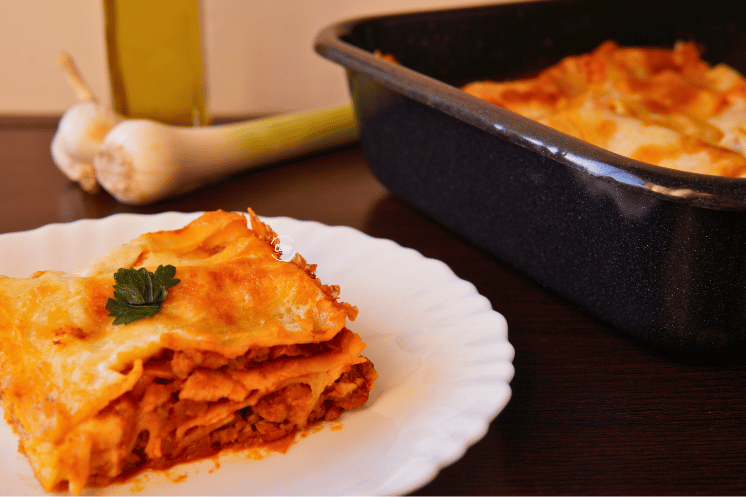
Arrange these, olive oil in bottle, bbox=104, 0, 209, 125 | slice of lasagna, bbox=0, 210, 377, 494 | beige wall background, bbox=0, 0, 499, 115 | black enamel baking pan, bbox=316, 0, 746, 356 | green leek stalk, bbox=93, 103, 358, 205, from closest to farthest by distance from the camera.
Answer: slice of lasagna, bbox=0, 210, 377, 494
black enamel baking pan, bbox=316, 0, 746, 356
green leek stalk, bbox=93, 103, 358, 205
olive oil in bottle, bbox=104, 0, 209, 125
beige wall background, bbox=0, 0, 499, 115

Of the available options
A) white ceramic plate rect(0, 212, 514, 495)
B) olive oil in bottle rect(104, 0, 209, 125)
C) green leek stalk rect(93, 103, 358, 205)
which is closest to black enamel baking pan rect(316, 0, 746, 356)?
white ceramic plate rect(0, 212, 514, 495)

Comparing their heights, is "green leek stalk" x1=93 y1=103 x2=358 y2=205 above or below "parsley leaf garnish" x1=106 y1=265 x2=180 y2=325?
below

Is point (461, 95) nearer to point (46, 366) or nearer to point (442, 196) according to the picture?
point (442, 196)

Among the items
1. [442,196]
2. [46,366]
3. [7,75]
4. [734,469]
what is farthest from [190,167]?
[7,75]

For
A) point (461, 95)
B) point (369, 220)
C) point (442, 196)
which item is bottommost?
point (369, 220)

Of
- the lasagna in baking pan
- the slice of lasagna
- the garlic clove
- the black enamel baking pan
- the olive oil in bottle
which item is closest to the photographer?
the slice of lasagna

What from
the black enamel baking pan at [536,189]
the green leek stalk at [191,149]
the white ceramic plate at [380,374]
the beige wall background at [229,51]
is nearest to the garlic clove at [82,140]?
the green leek stalk at [191,149]

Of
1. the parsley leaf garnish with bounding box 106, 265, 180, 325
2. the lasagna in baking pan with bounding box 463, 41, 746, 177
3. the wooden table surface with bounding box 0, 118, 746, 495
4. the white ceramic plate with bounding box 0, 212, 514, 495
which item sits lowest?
the wooden table surface with bounding box 0, 118, 746, 495

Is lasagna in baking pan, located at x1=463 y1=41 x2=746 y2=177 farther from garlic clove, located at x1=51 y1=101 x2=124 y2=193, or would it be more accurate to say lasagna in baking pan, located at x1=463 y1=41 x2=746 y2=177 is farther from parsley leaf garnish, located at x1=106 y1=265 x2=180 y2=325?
garlic clove, located at x1=51 y1=101 x2=124 y2=193
